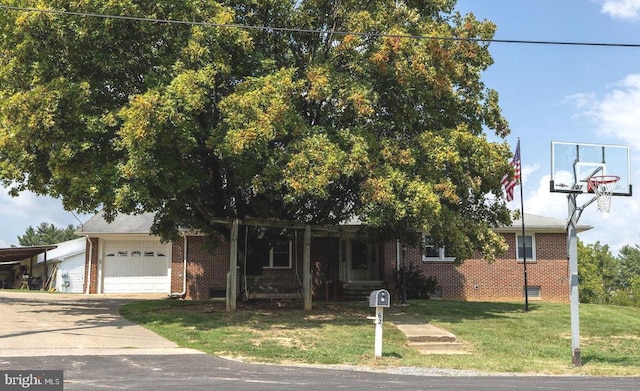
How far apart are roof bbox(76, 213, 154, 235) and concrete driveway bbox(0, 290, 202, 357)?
8741mm

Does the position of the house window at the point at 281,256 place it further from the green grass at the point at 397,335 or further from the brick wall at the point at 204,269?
the green grass at the point at 397,335

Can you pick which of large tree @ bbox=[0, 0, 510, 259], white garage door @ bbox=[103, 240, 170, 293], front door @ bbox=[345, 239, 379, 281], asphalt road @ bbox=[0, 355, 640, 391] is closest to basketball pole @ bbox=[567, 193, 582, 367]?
asphalt road @ bbox=[0, 355, 640, 391]

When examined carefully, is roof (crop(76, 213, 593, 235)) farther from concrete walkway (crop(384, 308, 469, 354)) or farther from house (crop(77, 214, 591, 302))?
concrete walkway (crop(384, 308, 469, 354))

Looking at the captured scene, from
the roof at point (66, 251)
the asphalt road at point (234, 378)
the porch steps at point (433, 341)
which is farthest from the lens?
the roof at point (66, 251)

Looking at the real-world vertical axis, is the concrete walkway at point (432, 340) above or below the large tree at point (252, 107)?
below

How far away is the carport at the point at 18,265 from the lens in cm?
3360

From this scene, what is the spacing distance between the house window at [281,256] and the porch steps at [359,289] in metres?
3.11

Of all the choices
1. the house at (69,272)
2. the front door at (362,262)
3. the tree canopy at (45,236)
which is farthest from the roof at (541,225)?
the tree canopy at (45,236)

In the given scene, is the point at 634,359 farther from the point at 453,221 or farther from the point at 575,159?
the point at 453,221

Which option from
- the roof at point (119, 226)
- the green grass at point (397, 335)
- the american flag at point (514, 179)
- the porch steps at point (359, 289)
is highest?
the american flag at point (514, 179)

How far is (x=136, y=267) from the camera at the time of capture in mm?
28953

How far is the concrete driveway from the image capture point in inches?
456

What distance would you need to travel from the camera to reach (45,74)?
15.0 m

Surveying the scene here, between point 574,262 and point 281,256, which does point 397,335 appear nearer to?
point 574,262
